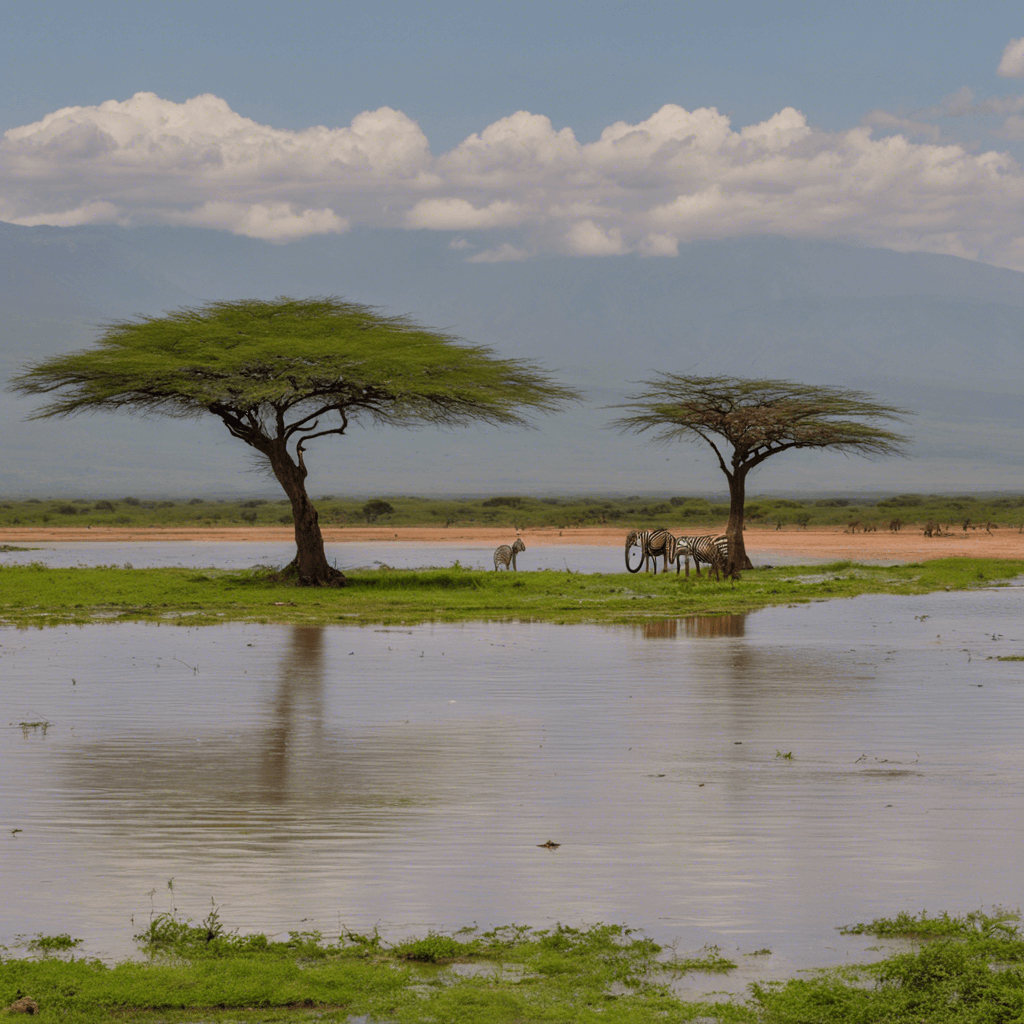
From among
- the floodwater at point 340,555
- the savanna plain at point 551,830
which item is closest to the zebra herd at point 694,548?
the floodwater at point 340,555

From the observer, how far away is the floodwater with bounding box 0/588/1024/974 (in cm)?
694

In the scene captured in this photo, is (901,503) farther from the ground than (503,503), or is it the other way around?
(503,503)

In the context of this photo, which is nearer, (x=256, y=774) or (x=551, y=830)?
(x=551, y=830)

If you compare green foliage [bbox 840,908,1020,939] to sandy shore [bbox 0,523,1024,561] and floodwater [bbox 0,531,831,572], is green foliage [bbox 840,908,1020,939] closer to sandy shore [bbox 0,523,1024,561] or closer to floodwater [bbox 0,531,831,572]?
floodwater [bbox 0,531,831,572]

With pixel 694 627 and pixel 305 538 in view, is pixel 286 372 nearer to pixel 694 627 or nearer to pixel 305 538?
pixel 305 538

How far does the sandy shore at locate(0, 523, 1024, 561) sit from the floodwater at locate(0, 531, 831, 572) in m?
2.82

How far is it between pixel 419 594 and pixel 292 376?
5544 mm

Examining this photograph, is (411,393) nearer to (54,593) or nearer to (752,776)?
(54,593)

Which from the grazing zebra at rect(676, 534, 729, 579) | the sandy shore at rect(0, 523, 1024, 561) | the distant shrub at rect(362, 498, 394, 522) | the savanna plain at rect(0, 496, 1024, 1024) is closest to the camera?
the savanna plain at rect(0, 496, 1024, 1024)

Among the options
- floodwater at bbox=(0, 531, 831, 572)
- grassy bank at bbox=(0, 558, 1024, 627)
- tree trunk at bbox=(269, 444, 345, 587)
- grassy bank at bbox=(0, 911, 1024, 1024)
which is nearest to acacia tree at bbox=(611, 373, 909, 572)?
grassy bank at bbox=(0, 558, 1024, 627)

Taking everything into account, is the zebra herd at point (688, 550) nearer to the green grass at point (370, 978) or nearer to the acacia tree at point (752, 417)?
the acacia tree at point (752, 417)

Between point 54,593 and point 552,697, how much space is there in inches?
668

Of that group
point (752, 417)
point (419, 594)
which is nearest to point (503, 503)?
point (752, 417)

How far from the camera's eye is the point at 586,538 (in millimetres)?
70312
